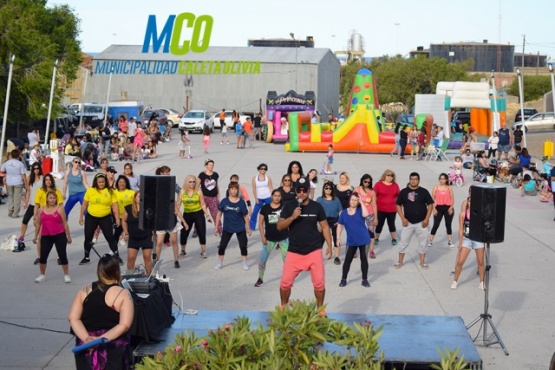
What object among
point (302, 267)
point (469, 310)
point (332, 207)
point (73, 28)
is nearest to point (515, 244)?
point (332, 207)

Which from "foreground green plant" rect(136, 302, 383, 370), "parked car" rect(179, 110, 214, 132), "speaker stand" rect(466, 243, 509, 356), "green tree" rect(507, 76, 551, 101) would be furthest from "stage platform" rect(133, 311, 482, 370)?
"green tree" rect(507, 76, 551, 101)

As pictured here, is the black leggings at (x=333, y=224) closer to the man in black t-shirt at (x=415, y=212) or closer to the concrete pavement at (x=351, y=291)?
the concrete pavement at (x=351, y=291)

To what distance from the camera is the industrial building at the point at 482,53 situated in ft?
384

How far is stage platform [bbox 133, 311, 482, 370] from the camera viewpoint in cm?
791

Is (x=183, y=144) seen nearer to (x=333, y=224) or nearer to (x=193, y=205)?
(x=193, y=205)

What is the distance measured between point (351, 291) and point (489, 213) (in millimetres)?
3004

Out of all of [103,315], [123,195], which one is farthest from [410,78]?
[103,315]

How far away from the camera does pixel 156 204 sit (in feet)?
35.0

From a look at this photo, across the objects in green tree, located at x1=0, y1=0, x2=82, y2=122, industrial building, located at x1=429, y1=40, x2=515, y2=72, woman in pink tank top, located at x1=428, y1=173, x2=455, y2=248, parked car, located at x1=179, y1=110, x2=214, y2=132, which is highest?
industrial building, located at x1=429, y1=40, x2=515, y2=72

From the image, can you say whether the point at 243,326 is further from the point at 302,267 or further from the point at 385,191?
the point at 385,191

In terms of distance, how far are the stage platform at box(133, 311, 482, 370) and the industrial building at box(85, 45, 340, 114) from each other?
164ft

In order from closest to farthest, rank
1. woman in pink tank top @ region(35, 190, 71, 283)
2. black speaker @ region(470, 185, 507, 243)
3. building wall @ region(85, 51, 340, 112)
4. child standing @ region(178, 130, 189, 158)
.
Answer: black speaker @ region(470, 185, 507, 243) → woman in pink tank top @ region(35, 190, 71, 283) → child standing @ region(178, 130, 189, 158) → building wall @ region(85, 51, 340, 112)

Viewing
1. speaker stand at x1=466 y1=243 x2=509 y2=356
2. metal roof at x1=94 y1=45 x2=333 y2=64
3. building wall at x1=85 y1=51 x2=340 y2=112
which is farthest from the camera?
metal roof at x1=94 y1=45 x2=333 y2=64

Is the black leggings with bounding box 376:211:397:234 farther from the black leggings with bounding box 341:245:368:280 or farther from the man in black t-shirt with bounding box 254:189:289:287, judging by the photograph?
the man in black t-shirt with bounding box 254:189:289:287
